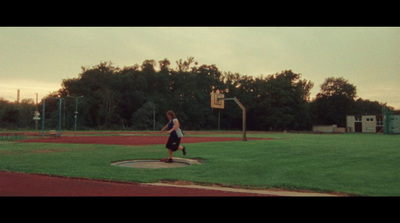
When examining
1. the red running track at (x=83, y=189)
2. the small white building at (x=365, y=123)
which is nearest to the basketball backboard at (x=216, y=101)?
the red running track at (x=83, y=189)

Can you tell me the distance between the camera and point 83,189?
665 centimetres

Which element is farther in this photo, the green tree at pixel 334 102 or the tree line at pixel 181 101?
the green tree at pixel 334 102

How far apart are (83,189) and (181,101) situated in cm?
7431

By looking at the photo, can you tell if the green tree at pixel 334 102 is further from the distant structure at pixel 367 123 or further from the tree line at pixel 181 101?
the distant structure at pixel 367 123

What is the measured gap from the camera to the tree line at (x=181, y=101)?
71.4 m

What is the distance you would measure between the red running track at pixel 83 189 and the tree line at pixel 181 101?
60.7 m

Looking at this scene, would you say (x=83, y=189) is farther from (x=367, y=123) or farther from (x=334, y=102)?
(x=334, y=102)

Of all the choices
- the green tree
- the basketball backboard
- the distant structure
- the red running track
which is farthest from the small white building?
the red running track

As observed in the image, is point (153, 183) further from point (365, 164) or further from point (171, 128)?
point (365, 164)

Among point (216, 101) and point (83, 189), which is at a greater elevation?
point (216, 101)

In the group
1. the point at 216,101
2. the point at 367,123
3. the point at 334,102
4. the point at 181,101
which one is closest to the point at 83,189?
the point at 216,101

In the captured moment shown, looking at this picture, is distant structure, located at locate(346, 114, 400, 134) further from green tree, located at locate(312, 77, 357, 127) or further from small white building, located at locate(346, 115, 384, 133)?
green tree, located at locate(312, 77, 357, 127)

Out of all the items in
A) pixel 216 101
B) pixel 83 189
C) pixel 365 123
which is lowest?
pixel 83 189
